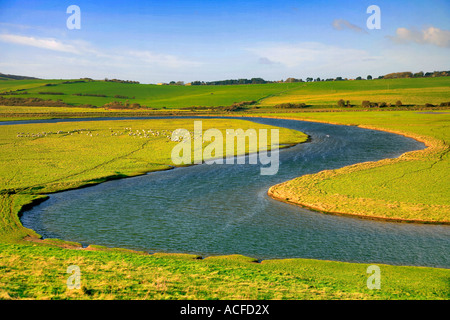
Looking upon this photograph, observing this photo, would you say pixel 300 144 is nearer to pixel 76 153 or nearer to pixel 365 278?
pixel 76 153

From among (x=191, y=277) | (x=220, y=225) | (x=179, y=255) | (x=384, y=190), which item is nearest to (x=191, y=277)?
(x=191, y=277)

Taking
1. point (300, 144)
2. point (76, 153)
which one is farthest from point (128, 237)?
point (300, 144)

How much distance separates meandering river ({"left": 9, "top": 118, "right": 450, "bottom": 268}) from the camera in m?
20.2

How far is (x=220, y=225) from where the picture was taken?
79.4 ft

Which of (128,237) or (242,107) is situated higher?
(242,107)

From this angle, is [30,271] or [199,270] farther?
[199,270]

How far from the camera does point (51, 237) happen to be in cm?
2255

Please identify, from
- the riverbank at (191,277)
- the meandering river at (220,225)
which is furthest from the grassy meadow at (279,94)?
the riverbank at (191,277)

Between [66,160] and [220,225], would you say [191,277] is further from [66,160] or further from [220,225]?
[66,160]

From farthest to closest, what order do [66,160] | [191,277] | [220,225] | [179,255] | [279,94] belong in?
[279,94] → [66,160] → [220,225] → [179,255] → [191,277]

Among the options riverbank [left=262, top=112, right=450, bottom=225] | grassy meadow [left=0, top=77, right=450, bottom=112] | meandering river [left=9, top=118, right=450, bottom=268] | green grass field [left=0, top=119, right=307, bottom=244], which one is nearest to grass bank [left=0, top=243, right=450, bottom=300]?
meandering river [left=9, top=118, right=450, bottom=268]

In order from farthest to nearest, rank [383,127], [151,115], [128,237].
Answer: [151,115] → [383,127] → [128,237]
